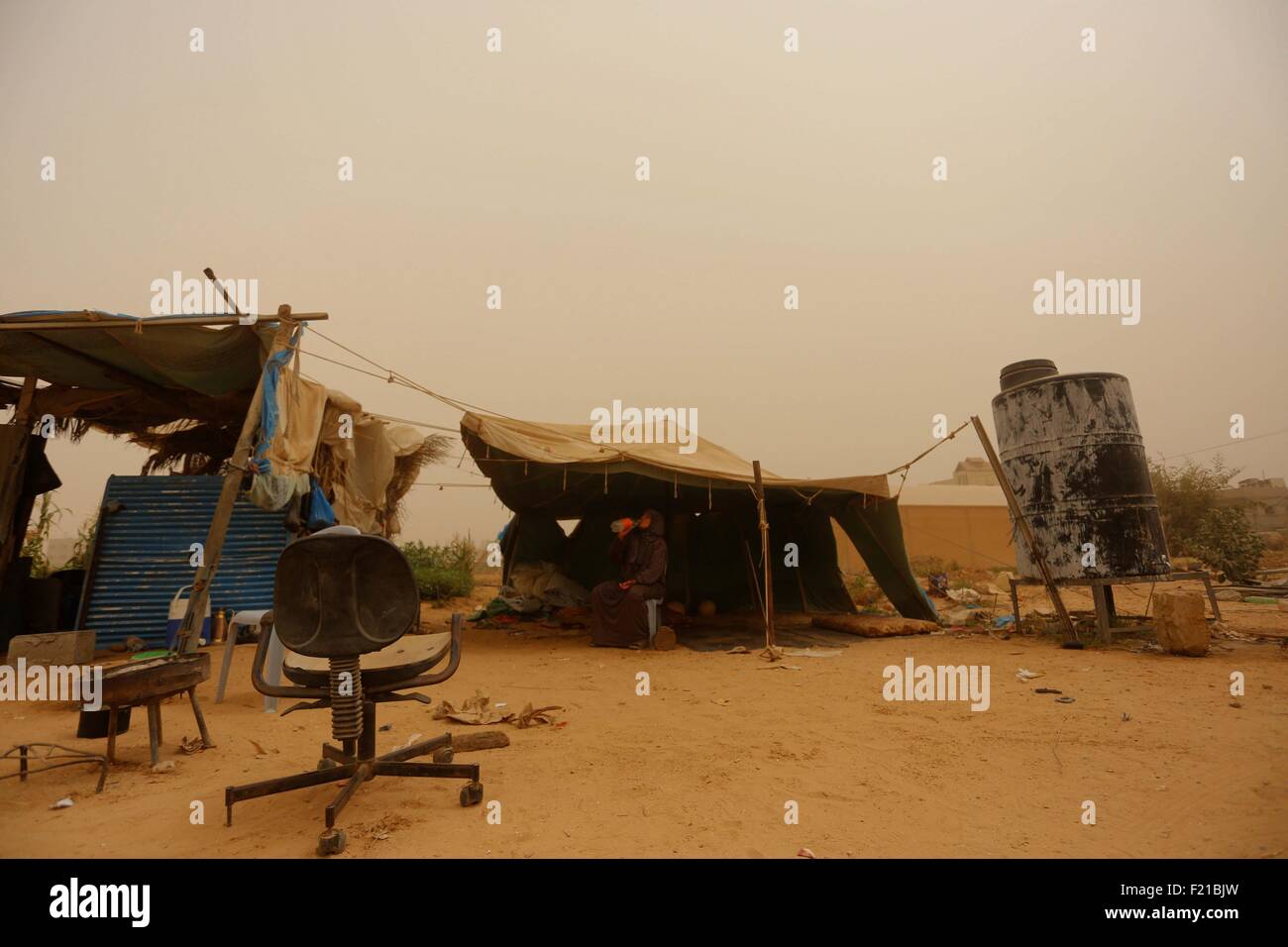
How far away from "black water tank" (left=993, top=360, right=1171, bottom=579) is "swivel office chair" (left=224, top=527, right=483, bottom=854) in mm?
6870

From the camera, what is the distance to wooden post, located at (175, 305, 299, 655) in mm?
5324

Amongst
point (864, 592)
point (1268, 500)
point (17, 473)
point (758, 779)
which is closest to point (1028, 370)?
point (758, 779)

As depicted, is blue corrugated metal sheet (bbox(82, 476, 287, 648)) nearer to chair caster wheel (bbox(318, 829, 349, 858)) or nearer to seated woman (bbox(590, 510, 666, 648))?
seated woman (bbox(590, 510, 666, 648))

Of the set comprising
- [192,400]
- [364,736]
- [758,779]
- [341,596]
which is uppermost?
[192,400]

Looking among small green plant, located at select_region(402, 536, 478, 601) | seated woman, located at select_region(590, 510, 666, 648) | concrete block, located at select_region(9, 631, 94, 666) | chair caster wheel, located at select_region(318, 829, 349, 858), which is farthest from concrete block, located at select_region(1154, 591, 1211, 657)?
small green plant, located at select_region(402, 536, 478, 601)

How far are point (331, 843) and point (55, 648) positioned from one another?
5185mm

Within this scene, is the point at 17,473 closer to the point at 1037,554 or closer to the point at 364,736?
the point at 364,736

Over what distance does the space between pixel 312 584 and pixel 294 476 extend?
458cm

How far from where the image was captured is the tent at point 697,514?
28.5ft

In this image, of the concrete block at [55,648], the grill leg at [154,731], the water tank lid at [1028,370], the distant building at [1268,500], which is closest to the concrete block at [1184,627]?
the water tank lid at [1028,370]

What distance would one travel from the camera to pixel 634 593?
8.30m

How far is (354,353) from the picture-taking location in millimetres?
7844
